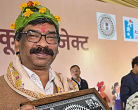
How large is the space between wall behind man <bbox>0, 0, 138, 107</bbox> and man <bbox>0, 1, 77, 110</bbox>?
276 cm

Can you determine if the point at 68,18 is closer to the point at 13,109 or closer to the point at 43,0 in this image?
the point at 43,0

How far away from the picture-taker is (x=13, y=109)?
119 centimetres

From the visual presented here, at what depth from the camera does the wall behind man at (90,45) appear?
4.19m

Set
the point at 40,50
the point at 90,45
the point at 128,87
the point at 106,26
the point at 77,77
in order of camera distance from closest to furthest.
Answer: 1. the point at 40,50
2. the point at 128,87
3. the point at 77,77
4. the point at 90,45
5. the point at 106,26

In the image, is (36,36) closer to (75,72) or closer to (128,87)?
(128,87)

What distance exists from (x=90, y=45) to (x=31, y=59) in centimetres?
410

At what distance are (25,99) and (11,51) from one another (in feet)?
9.61

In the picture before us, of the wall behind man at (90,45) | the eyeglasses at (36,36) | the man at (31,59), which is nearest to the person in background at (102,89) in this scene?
the wall behind man at (90,45)

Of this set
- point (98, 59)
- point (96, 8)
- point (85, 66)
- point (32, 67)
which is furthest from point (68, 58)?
point (32, 67)

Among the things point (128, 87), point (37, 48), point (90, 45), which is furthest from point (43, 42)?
point (90, 45)

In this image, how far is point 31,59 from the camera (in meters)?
1.24

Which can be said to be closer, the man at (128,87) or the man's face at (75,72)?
the man at (128,87)

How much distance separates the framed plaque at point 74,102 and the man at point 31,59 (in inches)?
3.5

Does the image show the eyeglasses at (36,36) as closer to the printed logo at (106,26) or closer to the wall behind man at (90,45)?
the wall behind man at (90,45)
